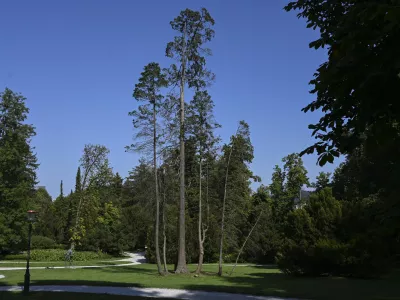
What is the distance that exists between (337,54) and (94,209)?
40.8 meters

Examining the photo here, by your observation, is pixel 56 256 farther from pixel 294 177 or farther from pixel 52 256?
pixel 294 177

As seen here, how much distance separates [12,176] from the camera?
1437 inches

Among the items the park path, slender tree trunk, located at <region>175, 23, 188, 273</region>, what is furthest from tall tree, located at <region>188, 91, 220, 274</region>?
the park path

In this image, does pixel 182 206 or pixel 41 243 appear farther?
pixel 41 243

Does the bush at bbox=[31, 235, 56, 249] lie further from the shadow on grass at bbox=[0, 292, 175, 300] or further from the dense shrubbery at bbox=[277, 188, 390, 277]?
the shadow on grass at bbox=[0, 292, 175, 300]

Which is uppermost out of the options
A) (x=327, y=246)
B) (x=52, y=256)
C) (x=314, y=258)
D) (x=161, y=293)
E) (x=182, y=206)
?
(x=182, y=206)

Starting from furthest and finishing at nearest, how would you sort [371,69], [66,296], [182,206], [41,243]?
[41,243], [182,206], [66,296], [371,69]

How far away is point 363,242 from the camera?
18656mm

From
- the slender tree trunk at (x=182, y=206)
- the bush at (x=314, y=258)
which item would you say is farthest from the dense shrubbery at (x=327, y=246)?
the slender tree trunk at (x=182, y=206)

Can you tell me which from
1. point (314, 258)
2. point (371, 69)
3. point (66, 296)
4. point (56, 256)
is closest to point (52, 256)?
point (56, 256)

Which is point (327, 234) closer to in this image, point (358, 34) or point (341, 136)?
point (341, 136)

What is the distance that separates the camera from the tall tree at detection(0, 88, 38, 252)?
1329 inches

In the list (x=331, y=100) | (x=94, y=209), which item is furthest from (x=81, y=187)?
(x=331, y=100)

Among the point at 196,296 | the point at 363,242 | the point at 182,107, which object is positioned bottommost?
the point at 196,296
